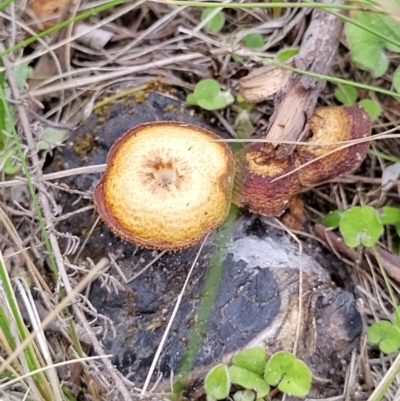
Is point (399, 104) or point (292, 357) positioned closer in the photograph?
point (292, 357)

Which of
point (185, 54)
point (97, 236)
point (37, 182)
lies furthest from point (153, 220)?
point (185, 54)

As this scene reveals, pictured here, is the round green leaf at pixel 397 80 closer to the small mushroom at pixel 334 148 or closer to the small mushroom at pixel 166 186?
the small mushroom at pixel 334 148

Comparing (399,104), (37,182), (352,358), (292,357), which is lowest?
(352,358)

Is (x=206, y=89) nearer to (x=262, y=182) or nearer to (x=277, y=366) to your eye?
(x=262, y=182)

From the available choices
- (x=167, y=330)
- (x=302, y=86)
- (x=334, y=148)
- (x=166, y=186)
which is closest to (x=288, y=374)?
(x=167, y=330)

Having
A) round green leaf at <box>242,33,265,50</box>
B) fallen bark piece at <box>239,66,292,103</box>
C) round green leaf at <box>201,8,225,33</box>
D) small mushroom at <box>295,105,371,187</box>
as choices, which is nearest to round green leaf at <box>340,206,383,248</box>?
small mushroom at <box>295,105,371,187</box>

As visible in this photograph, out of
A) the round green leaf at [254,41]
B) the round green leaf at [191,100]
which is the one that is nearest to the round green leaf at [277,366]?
the round green leaf at [191,100]

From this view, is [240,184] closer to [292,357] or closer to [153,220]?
[153,220]
